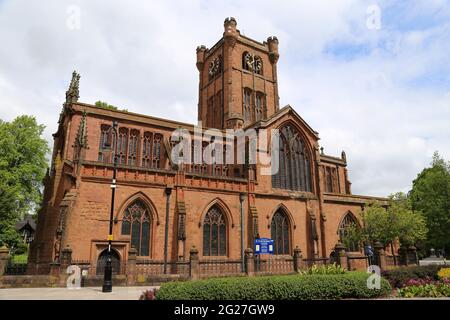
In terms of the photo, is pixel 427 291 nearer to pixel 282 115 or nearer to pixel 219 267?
pixel 219 267

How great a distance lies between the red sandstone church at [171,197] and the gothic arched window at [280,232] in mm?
90

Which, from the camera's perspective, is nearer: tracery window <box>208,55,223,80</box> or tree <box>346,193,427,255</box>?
tree <box>346,193,427,255</box>

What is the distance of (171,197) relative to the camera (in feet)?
87.2

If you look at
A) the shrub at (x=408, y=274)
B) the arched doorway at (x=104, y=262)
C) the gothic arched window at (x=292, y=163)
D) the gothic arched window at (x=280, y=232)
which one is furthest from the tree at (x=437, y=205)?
the arched doorway at (x=104, y=262)

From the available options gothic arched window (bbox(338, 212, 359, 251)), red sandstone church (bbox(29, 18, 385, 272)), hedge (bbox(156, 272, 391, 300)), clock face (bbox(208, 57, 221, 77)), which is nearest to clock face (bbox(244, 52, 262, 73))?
clock face (bbox(208, 57, 221, 77))

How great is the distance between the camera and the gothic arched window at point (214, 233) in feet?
90.4

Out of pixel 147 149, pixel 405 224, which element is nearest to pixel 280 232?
pixel 405 224

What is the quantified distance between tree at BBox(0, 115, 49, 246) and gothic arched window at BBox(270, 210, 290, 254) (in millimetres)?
25601

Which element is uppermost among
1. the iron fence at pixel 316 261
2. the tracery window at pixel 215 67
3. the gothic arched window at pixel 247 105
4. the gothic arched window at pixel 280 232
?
the tracery window at pixel 215 67

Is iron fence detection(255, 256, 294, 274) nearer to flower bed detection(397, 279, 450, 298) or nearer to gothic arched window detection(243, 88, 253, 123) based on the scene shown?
flower bed detection(397, 279, 450, 298)

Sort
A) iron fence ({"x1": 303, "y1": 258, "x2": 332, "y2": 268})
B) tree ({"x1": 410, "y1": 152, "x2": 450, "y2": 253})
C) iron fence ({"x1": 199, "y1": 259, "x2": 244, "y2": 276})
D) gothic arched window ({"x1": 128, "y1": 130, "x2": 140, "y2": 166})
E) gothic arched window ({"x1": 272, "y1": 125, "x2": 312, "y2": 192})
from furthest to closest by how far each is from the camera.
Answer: tree ({"x1": 410, "y1": 152, "x2": 450, "y2": 253}) → gothic arched window ({"x1": 272, "y1": 125, "x2": 312, "y2": 192}) → gothic arched window ({"x1": 128, "y1": 130, "x2": 140, "y2": 166}) → iron fence ({"x1": 303, "y1": 258, "x2": 332, "y2": 268}) → iron fence ({"x1": 199, "y1": 259, "x2": 244, "y2": 276})

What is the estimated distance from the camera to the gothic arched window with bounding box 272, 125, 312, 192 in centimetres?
3419

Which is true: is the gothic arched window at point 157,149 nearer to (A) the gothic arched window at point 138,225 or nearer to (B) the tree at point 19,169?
(A) the gothic arched window at point 138,225
